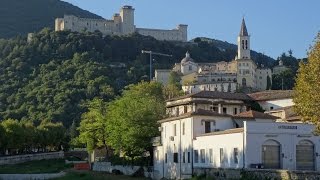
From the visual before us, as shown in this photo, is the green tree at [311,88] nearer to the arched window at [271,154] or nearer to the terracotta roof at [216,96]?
the arched window at [271,154]

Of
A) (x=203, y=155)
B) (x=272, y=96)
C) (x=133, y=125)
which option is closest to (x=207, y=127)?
(x=203, y=155)

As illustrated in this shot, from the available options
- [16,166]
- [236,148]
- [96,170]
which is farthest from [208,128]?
[16,166]

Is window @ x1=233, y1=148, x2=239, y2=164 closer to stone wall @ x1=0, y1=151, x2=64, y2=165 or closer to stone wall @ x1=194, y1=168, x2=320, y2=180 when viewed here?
stone wall @ x1=194, y1=168, x2=320, y2=180

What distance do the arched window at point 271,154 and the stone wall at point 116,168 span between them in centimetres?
2008

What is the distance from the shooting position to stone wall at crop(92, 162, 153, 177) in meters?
74.8

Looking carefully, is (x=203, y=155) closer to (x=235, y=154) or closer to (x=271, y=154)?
(x=235, y=154)

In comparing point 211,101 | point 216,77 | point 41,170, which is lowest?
point 41,170

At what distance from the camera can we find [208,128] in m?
64.8

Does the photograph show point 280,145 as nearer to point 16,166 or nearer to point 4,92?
point 16,166

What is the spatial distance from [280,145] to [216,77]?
459 feet

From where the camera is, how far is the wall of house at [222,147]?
5638 centimetres

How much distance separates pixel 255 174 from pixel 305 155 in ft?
37.4

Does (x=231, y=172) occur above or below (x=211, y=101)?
below

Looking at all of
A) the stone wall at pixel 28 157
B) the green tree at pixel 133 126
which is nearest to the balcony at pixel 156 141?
the green tree at pixel 133 126
